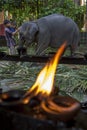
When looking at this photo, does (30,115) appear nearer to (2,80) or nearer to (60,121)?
(60,121)

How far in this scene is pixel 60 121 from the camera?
1.64 m

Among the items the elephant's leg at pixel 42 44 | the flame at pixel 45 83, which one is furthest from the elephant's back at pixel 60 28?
the flame at pixel 45 83

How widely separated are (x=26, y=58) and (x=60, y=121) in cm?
126

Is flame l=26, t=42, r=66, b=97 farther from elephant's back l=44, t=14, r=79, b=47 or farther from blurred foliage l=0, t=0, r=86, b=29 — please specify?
blurred foliage l=0, t=0, r=86, b=29

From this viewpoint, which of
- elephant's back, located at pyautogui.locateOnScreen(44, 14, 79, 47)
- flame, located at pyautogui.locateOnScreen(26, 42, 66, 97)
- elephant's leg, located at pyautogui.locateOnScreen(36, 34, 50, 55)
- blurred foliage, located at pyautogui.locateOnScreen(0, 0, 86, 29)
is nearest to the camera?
flame, located at pyautogui.locateOnScreen(26, 42, 66, 97)

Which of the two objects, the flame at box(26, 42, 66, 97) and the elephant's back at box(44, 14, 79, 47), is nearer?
the flame at box(26, 42, 66, 97)

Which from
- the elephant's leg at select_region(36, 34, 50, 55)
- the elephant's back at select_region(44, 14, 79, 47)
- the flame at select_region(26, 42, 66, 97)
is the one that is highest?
the flame at select_region(26, 42, 66, 97)

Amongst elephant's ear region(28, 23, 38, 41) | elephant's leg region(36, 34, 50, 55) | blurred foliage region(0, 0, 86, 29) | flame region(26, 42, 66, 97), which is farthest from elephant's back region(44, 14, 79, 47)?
flame region(26, 42, 66, 97)

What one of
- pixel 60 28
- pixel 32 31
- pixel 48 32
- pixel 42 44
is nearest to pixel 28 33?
pixel 32 31

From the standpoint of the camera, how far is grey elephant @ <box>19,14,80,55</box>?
11383 millimetres

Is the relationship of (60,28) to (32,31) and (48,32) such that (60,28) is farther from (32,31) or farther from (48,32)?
(32,31)

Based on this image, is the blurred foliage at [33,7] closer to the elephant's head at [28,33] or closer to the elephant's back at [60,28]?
the elephant's back at [60,28]

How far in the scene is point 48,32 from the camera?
11758mm

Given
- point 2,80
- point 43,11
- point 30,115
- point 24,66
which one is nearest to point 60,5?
point 43,11
